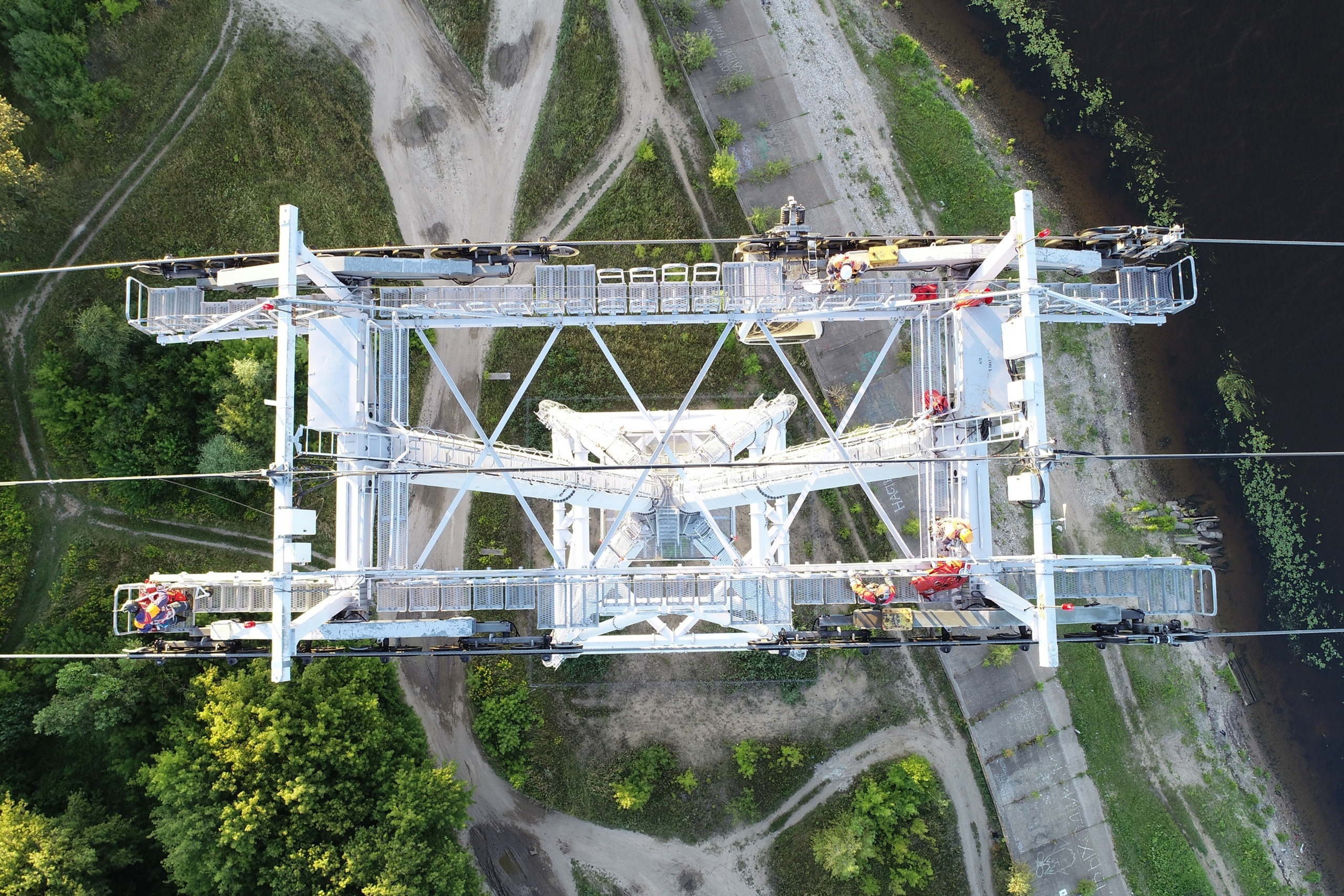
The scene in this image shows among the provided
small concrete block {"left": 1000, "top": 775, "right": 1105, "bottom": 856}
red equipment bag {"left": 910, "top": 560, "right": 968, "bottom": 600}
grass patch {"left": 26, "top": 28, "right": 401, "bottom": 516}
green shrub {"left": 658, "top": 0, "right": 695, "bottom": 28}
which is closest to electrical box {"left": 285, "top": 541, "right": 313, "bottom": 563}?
grass patch {"left": 26, "top": 28, "right": 401, "bottom": 516}

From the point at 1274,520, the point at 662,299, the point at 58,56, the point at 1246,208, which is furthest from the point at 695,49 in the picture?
the point at 1274,520

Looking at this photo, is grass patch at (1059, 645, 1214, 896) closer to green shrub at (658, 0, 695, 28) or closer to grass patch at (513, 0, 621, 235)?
grass patch at (513, 0, 621, 235)

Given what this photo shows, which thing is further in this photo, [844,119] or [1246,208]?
[1246,208]

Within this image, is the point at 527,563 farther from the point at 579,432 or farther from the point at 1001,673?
the point at 1001,673

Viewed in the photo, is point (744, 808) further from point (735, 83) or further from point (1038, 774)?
point (735, 83)

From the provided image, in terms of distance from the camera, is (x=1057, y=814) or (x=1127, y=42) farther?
(x=1127, y=42)

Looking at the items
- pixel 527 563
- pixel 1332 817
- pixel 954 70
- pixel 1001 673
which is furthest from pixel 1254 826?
pixel 954 70
